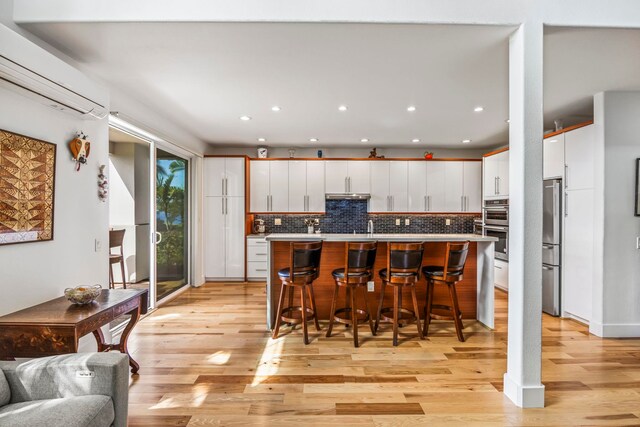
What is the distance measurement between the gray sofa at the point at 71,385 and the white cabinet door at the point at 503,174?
550cm

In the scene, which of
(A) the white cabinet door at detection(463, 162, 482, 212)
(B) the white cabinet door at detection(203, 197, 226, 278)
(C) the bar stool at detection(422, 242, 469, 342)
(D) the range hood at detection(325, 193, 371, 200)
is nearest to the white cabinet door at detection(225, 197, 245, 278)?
(B) the white cabinet door at detection(203, 197, 226, 278)

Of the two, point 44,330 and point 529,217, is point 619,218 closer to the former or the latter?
point 529,217

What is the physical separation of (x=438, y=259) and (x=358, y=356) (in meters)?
1.57

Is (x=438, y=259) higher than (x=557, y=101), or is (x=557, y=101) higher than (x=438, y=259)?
(x=557, y=101)

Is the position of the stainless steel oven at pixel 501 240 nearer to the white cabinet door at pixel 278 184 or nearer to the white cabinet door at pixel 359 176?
the white cabinet door at pixel 359 176

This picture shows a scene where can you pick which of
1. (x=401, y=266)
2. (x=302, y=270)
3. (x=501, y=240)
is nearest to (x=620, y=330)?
(x=501, y=240)

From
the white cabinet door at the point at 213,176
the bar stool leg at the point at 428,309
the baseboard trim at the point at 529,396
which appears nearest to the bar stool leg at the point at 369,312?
the bar stool leg at the point at 428,309

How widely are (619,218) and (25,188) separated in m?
5.25

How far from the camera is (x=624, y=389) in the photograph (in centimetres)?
249

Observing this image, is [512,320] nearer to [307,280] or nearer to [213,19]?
[307,280]

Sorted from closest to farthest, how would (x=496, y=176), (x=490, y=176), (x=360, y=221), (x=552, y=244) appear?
(x=552, y=244) → (x=496, y=176) → (x=490, y=176) → (x=360, y=221)

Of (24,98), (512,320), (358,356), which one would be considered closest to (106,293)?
(24,98)

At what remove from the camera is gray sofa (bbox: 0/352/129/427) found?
1525mm

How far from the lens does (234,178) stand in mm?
6156
